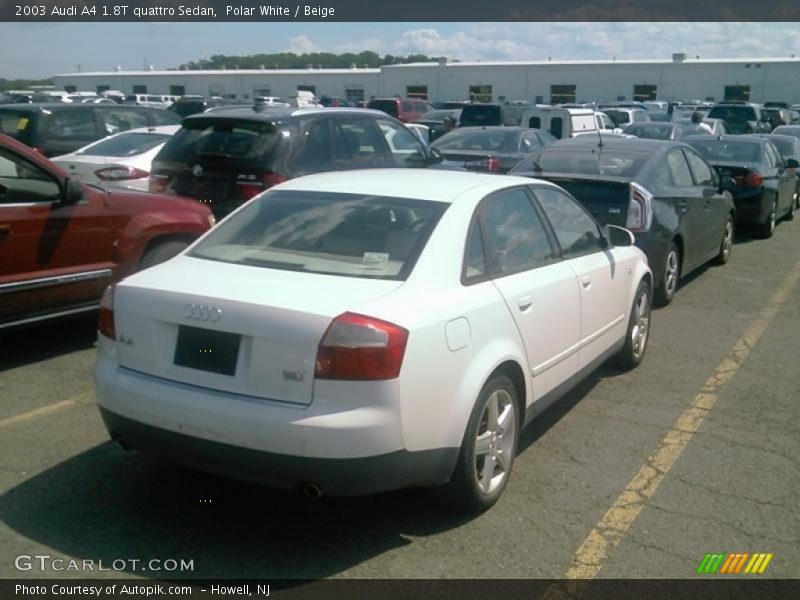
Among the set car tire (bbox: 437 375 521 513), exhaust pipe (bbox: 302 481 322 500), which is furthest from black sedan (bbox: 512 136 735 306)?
exhaust pipe (bbox: 302 481 322 500)

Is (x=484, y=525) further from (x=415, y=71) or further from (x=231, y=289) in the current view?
(x=415, y=71)

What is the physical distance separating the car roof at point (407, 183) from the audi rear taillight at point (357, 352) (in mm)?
1177

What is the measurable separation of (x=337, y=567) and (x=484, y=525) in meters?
0.78

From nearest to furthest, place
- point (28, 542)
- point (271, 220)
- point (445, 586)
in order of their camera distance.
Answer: point (445, 586)
point (28, 542)
point (271, 220)

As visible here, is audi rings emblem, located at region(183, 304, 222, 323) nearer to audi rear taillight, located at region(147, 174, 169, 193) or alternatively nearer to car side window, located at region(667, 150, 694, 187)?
audi rear taillight, located at region(147, 174, 169, 193)

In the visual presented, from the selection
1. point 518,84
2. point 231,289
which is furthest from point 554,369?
point 518,84

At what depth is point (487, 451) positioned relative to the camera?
4.12 metres

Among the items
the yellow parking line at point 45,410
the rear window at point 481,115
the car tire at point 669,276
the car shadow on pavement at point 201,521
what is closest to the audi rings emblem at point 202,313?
the car shadow on pavement at point 201,521

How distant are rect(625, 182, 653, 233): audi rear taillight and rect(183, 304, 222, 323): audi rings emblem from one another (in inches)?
208

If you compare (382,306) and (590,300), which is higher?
(382,306)

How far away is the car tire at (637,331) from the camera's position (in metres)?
6.33

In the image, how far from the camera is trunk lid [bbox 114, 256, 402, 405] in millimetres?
3492

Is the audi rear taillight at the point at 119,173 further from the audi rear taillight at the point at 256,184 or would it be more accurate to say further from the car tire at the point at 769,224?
the car tire at the point at 769,224

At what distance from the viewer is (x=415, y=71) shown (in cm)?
6231
